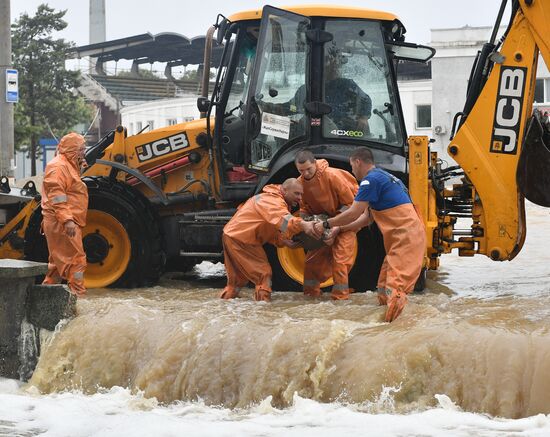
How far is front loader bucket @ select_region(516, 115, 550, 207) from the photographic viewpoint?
379 inches

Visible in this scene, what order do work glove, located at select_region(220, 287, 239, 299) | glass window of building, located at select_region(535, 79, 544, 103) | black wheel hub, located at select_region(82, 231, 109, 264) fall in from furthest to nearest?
glass window of building, located at select_region(535, 79, 544, 103)
black wheel hub, located at select_region(82, 231, 109, 264)
work glove, located at select_region(220, 287, 239, 299)

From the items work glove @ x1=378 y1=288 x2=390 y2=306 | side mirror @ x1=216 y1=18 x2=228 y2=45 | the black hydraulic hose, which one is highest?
side mirror @ x1=216 y1=18 x2=228 y2=45

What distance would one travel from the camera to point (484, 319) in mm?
8562

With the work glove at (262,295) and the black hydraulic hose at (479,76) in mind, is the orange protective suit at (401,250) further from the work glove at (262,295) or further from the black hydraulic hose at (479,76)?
the black hydraulic hose at (479,76)

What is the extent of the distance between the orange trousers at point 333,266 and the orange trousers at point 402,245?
75 cm

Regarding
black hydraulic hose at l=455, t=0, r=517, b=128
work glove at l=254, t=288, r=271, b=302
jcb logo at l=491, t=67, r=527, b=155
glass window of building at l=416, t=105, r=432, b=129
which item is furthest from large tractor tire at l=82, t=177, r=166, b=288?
glass window of building at l=416, t=105, r=432, b=129

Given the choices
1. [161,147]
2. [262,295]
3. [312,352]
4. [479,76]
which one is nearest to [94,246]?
[161,147]

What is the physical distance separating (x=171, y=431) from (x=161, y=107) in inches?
1350

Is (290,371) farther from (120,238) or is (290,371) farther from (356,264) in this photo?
(120,238)

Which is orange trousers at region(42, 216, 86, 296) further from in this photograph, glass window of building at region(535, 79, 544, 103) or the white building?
the white building

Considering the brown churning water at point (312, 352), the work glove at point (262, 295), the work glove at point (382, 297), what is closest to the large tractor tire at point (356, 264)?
the brown churning water at point (312, 352)

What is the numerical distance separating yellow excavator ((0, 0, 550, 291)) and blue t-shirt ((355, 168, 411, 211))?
96 cm

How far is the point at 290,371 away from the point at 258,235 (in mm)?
2418

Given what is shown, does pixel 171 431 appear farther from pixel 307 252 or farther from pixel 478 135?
pixel 478 135
